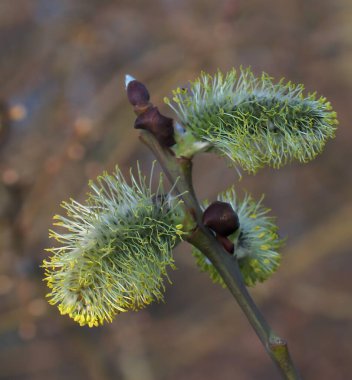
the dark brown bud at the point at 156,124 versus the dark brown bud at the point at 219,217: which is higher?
the dark brown bud at the point at 156,124

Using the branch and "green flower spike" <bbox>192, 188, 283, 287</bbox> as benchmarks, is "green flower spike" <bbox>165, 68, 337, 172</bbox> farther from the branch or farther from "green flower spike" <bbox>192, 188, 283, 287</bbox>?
"green flower spike" <bbox>192, 188, 283, 287</bbox>

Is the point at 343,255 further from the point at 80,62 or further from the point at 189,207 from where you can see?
the point at 189,207

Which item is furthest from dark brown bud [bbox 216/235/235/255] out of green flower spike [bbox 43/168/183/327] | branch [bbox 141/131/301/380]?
green flower spike [bbox 43/168/183/327]

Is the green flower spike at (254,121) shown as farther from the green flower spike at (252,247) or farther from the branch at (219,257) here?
the green flower spike at (252,247)

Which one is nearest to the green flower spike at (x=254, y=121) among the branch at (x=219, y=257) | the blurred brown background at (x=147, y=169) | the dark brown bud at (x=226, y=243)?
the branch at (x=219, y=257)

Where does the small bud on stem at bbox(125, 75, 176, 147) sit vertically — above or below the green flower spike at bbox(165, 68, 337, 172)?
above

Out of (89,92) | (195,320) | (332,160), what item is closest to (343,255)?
(332,160)

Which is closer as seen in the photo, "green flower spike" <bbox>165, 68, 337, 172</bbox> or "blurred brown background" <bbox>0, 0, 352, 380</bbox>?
"green flower spike" <bbox>165, 68, 337, 172</bbox>
